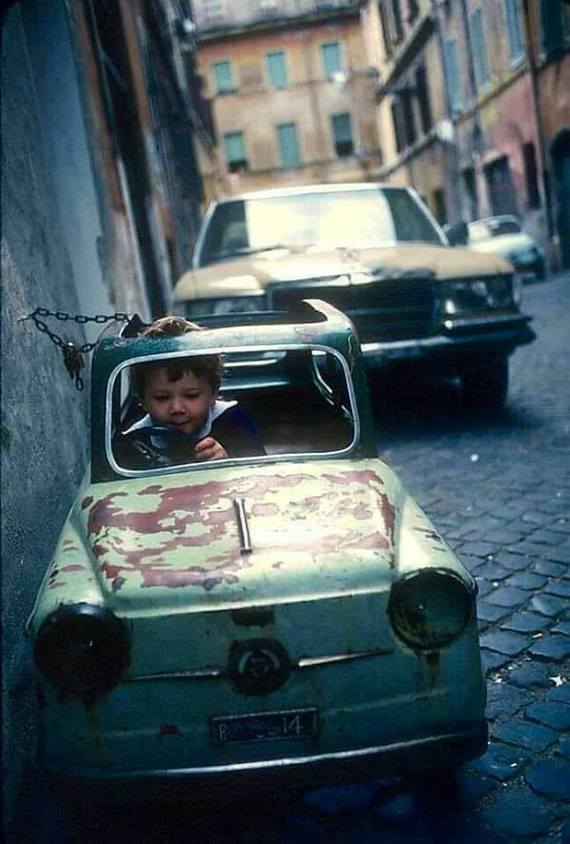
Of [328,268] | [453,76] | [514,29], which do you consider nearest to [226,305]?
[328,268]

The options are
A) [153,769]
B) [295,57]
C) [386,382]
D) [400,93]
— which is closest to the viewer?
[153,769]

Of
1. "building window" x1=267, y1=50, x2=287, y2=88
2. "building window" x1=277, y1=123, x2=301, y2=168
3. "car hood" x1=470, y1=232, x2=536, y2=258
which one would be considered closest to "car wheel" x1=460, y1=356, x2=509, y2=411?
"car hood" x1=470, y1=232, x2=536, y2=258

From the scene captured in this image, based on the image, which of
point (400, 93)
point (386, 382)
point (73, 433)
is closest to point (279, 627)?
point (73, 433)

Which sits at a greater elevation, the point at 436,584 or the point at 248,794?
the point at 436,584

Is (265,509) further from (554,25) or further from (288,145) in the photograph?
(288,145)

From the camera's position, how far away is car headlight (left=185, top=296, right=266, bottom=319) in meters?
5.68

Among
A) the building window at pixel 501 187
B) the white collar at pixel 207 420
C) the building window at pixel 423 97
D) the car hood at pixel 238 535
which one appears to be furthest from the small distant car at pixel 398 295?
the building window at pixel 423 97

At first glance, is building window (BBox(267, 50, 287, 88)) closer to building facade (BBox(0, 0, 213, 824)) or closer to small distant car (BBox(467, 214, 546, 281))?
small distant car (BBox(467, 214, 546, 281))

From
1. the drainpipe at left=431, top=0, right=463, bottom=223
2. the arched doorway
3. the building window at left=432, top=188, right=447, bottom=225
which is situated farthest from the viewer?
the building window at left=432, top=188, right=447, bottom=225

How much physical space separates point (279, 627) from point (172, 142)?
1715 centimetres

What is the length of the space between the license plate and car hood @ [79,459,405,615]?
0.94 feet

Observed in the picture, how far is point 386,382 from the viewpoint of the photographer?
251 inches

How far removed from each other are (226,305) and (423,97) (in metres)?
25.0

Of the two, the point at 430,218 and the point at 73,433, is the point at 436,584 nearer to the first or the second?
the point at 73,433
